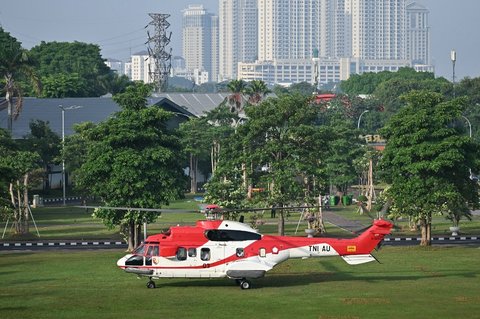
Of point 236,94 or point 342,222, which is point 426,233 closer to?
point 342,222

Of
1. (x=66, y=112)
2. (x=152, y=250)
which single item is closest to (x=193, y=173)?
(x=66, y=112)

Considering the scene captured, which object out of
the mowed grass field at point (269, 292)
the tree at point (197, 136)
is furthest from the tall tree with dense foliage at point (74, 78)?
the mowed grass field at point (269, 292)

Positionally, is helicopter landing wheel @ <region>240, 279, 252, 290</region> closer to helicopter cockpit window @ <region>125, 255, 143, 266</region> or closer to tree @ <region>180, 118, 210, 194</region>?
helicopter cockpit window @ <region>125, 255, 143, 266</region>

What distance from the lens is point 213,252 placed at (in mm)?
50875

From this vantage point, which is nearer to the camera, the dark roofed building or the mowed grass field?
the mowed grass field

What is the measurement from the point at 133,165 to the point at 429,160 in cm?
1676

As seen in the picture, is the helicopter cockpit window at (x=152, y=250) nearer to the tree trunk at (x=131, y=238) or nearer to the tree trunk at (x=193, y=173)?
the tree trunk at (x=131, y=238)

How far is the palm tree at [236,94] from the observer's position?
137250 mm

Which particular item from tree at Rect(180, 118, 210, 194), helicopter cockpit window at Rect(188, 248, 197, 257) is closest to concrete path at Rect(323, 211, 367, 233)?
helicopter cockpit window at Rect(188, 248, 197, 257)

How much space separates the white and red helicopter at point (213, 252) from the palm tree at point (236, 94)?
8570 centimetres

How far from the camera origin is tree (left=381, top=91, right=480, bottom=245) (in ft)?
221

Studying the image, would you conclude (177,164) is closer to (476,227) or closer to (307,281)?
(307,281)

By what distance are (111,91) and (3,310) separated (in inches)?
5855

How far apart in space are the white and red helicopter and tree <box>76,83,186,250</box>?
15146 mm
